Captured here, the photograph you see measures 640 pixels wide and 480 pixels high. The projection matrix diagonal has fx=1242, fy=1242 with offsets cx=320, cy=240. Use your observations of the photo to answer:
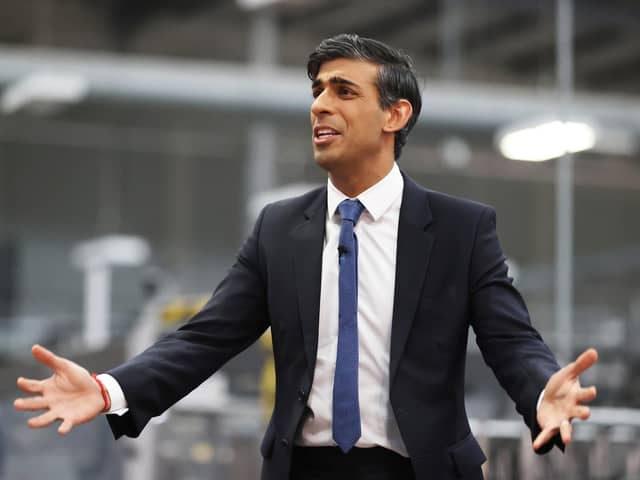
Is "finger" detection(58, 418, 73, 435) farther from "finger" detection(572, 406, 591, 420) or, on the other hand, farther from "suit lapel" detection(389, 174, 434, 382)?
"finger" detection(572, 406, 591, 420)

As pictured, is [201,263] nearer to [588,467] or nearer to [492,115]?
[492,115]

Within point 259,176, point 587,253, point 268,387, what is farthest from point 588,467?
point 259,176

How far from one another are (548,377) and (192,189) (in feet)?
21.2

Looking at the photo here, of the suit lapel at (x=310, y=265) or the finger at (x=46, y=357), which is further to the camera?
the suit lapel at (x=310, y=265)

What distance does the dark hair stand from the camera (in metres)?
2.51

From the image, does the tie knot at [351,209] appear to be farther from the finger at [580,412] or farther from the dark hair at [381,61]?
the finger at [580,412]

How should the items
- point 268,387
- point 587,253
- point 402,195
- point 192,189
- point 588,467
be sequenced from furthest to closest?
1. point 192,189
2. point 587,253
3. point 268,387
4. point 588,467
5. point 402,195

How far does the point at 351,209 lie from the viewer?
8.13ft

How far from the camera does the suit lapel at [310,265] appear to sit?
2.41m

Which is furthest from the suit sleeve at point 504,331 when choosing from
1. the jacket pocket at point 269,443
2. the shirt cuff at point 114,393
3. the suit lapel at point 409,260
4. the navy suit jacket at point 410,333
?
the shirt cuff at point 114,393

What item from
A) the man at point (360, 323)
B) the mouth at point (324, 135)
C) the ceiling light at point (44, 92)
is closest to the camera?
the man at point (360, 323)

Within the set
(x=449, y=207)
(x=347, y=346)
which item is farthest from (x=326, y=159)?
(x=347, y=346)

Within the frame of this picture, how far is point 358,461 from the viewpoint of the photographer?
2.35m

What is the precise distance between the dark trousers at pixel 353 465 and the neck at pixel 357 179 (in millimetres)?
526
